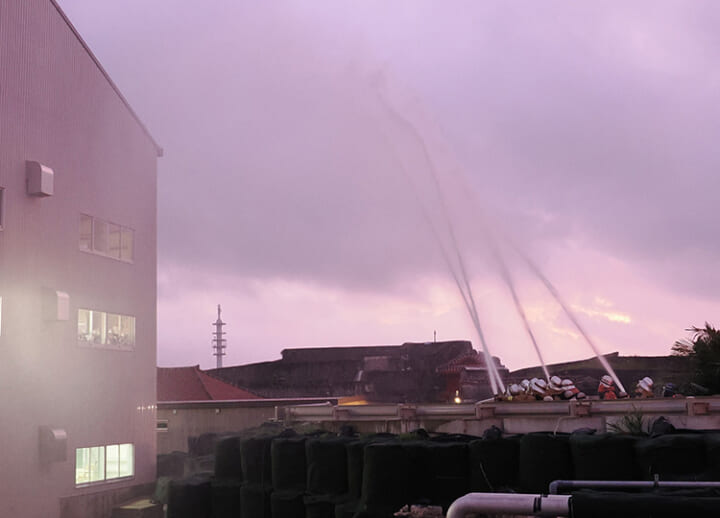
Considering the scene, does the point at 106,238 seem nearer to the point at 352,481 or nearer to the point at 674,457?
the point at 352,481

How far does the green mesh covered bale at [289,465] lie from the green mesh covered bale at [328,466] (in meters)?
0.81

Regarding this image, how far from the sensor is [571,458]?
17766mm

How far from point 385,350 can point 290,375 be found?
8497 millimetres

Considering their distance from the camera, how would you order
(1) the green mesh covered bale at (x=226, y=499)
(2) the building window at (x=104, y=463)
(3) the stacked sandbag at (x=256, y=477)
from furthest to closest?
1. (2) the building window at (x=104, y=463)
2. (1) the green mesh covered bale at (x=226, y=499)
3. (3) the stacked sandbag at (x=256, y=477)

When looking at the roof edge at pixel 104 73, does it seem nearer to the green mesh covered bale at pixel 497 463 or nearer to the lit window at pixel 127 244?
the lit window at pixel 127 244

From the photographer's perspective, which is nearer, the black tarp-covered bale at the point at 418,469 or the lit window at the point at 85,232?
the black tarp-covered bale at the point at 418,469

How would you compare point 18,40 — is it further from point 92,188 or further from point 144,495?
point 144,495

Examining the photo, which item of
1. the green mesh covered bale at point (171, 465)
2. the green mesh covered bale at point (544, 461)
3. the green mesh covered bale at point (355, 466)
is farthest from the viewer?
the green mesh covered bale at point (171, 465)

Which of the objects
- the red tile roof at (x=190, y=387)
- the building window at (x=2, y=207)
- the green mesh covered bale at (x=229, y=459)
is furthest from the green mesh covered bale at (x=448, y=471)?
the red tile roof at (x=190, y=387)

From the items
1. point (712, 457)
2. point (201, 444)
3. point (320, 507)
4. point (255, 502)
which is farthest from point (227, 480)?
point (712, 457)

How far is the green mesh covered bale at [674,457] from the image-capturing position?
51.8ft

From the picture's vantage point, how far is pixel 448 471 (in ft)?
63.2

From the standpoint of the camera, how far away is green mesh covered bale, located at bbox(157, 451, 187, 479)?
38.5 m


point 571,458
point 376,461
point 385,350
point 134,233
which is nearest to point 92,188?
point 134,233
